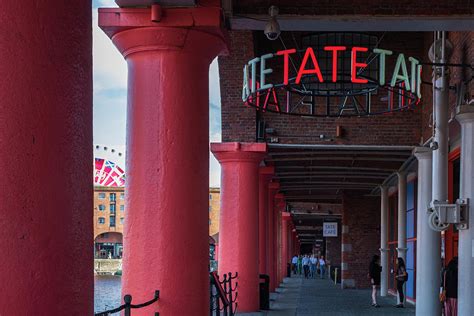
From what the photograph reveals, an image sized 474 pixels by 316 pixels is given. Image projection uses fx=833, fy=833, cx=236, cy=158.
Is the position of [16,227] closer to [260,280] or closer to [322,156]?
[260,280]

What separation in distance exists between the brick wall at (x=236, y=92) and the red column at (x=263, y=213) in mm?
3801

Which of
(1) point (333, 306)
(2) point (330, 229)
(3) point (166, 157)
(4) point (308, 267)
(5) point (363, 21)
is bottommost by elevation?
(4) point (308, 267)

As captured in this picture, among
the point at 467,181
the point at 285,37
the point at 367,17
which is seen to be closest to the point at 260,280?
the point at 285,37

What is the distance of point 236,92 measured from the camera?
57.0 ft

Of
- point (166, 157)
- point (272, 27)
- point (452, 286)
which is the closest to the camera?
point (166, 157)

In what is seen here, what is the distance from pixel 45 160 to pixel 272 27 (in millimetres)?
5835

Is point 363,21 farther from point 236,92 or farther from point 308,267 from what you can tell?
point 308,267

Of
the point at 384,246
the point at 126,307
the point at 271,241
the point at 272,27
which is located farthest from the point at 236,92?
the point at 384,246

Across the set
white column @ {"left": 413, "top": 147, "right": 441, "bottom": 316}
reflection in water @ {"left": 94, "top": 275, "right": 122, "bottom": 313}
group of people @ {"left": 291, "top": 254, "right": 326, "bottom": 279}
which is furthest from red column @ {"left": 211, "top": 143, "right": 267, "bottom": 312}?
group of people @ {"left": 291, "top": 254, "right": 326, "bottom": 279}

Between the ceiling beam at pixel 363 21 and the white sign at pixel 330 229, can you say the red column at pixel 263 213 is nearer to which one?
the ceiling beam at pixel 363 21

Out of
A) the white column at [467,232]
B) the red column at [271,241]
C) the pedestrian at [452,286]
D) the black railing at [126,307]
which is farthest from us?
the red column at [271,241]

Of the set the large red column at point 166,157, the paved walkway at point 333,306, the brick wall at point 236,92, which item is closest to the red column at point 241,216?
the brick wall at point 236,92

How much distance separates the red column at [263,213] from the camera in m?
21.9

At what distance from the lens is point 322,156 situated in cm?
2178
